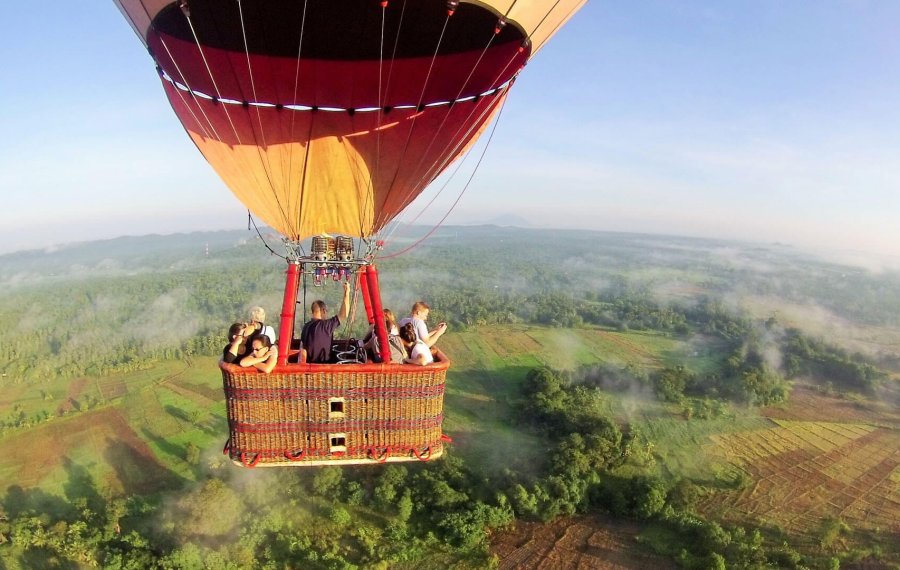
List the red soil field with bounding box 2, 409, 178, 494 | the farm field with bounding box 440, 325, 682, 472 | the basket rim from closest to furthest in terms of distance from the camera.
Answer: the basket rim < the red soil field with bounding box 2, 409, 178, 494 < the farm field with bounding box 440, 325, 682, 472

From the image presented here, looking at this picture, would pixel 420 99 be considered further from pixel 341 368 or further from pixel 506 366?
pixel 506 366

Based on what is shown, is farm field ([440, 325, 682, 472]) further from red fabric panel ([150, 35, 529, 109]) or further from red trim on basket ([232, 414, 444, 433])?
red fabric panel ([150, 35, 529, 109])


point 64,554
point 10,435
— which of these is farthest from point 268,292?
point 64,554

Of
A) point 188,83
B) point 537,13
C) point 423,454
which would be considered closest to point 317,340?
point 423,454

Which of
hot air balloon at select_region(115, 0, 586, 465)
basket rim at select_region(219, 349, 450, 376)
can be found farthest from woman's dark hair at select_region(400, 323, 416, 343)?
basket rim at select_region(219, 349, 450, 376)

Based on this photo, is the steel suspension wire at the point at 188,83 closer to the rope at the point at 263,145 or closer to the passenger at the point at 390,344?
the rope at the point at 263,145

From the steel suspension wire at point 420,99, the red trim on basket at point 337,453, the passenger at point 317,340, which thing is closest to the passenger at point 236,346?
the passenger at point 317,340
